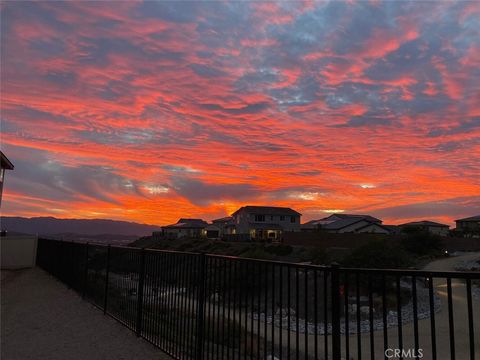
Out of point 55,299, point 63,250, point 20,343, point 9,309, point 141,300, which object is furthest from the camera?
point 63,250

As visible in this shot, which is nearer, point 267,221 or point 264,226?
point 264,226

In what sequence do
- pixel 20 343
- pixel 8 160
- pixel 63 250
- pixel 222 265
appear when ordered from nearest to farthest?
pixel 222 265, pixel 20 343, pixel 63 250, pixel 8 160

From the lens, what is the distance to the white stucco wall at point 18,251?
77.3 feet

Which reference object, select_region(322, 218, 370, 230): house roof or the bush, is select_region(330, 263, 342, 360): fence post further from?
select_region(322, 218, 370, 230): house roof

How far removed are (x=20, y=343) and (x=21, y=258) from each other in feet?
61.2

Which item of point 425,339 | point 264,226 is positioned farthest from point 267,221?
point 425,339

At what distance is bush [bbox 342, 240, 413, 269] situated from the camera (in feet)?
95.5

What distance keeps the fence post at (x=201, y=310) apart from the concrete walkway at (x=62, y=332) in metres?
0.92

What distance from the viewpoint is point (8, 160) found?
2911 cm

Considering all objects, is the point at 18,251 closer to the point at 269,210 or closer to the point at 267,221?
the point at 267,221

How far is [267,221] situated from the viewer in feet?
248

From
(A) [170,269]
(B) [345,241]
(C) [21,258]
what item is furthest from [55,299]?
(B) [345,241]

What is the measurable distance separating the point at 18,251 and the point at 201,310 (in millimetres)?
21468

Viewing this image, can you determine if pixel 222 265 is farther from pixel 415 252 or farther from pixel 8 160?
pixel 415 252
